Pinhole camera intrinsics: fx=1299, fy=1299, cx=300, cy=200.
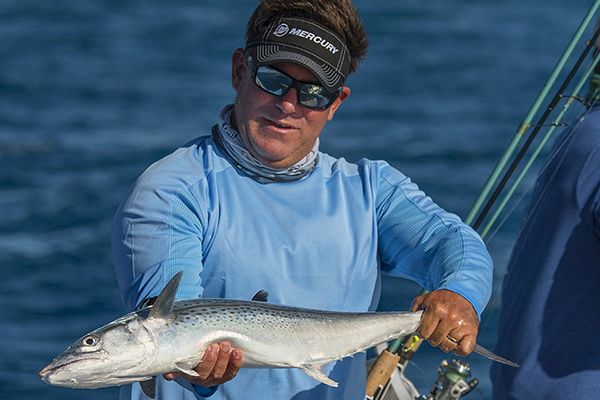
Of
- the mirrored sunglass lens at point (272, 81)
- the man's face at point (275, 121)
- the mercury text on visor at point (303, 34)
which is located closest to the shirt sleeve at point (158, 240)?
the man's face at point (275, 121)

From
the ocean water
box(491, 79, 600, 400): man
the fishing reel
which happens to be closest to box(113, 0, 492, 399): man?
box(491, 79, 600, 400): man

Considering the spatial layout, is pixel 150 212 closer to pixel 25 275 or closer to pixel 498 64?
pixel 25 275

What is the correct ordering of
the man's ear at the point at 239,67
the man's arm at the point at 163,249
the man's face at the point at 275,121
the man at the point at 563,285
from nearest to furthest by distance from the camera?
1. the man's arm at the point at 163,249
2. the man's face at the point at 275,121
3. the man's ear at the point at 239,67
4. the man at the point at 563,285

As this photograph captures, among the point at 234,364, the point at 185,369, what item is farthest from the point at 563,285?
the point at 185,369

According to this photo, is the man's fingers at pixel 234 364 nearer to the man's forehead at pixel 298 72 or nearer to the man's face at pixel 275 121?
the man's face at pixel 275 121

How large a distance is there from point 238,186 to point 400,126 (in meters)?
10.9

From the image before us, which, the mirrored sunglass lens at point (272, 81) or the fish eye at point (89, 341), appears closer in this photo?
the fish eye at point (89, 341)

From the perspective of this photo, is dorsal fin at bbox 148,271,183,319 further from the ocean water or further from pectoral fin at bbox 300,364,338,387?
the ocean water

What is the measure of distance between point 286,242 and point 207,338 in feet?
1.52

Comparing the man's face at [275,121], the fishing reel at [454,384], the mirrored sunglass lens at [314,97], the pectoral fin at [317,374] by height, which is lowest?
the fishing reel at [454,384]

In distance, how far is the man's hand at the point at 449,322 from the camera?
359 cm

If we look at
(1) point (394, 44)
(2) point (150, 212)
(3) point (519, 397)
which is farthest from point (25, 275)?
(1) point (394, 44)

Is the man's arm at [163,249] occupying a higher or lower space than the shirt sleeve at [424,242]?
lower

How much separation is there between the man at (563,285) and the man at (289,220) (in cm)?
80
